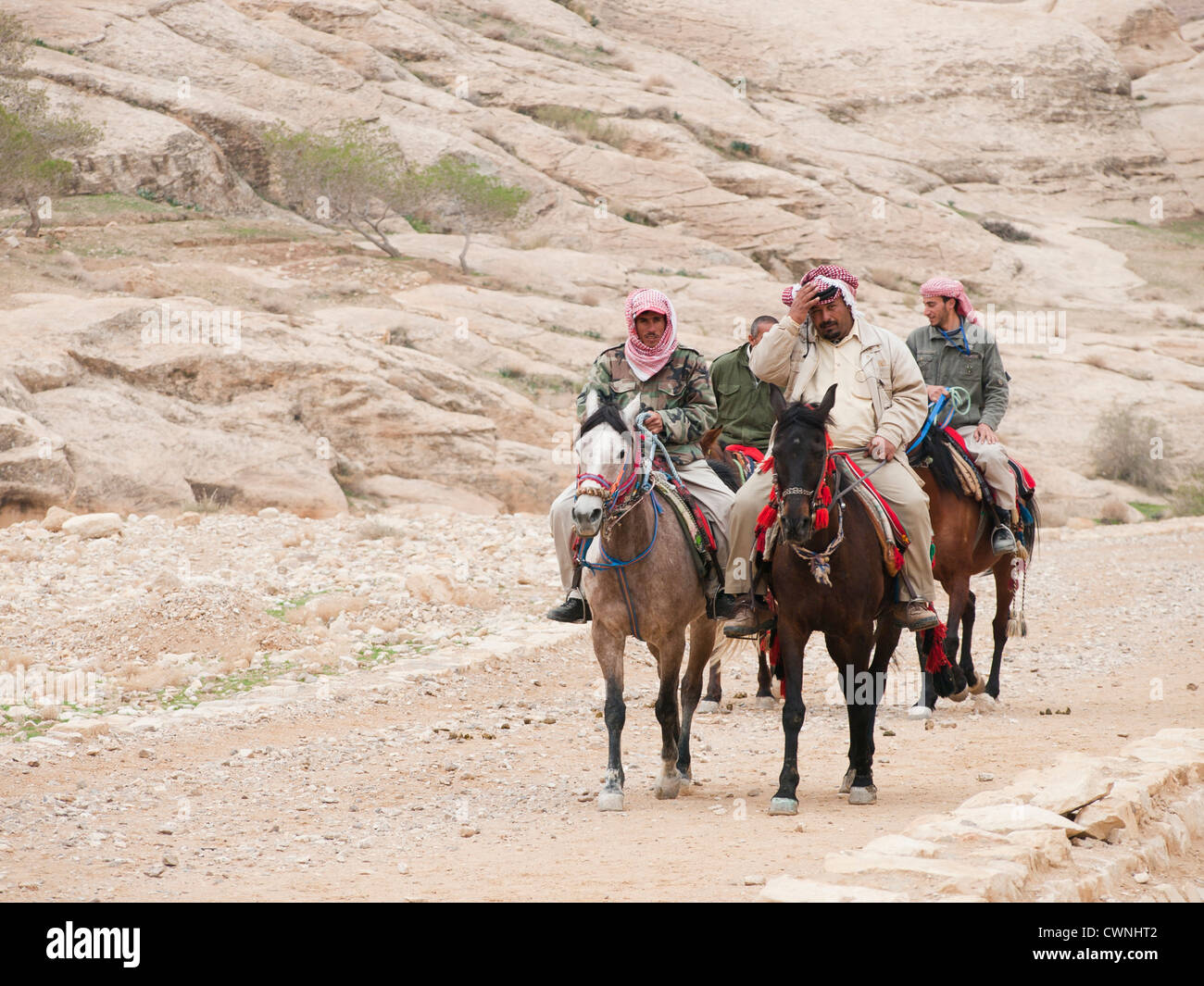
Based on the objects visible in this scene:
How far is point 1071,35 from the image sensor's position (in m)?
68.8

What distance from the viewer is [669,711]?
7.38 m

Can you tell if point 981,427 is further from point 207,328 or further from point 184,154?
point 184,154

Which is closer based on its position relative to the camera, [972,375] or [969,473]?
[969,473]

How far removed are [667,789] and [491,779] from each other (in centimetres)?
137

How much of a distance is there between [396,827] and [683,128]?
48916 mm

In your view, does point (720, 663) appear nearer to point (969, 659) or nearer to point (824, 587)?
point (969, 659)

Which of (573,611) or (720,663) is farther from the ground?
(573,611)

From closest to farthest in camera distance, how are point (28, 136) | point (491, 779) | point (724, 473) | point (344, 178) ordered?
point (491, 779), point (724, 473), point (28, 136), point (344, 178)

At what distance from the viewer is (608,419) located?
6887 millimetres

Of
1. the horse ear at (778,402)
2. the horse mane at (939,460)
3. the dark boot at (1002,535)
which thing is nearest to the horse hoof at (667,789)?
the horse ear at (778,402)

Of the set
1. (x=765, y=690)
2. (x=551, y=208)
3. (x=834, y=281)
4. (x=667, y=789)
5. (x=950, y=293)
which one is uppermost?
(x=551, y=208)

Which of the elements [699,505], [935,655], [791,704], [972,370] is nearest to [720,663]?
[935,655]

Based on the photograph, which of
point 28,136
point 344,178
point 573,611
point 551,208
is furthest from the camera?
point 551,208

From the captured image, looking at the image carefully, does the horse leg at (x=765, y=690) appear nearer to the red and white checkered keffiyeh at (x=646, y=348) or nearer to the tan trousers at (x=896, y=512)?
the tan trousers at (x=896, y=512)
